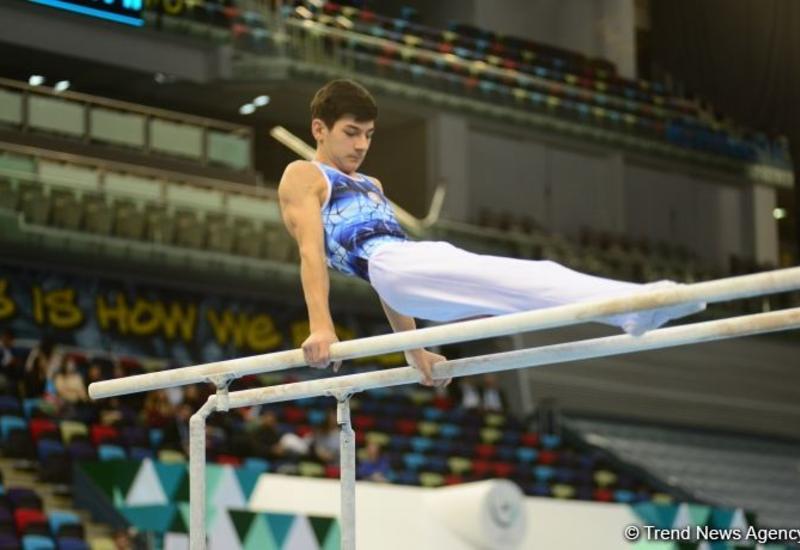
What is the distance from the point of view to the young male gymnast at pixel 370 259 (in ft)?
15.8

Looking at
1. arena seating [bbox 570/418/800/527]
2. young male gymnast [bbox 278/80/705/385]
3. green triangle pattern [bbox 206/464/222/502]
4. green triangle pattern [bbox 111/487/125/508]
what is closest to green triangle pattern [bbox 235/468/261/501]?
green triangle pattern [bbox 206/464/222/502]

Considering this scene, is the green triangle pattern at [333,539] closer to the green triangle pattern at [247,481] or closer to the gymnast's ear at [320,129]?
the green triangle pattern at [247,481]

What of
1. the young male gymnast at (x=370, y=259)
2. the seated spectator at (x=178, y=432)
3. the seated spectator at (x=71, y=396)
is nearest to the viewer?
the young male gymnast at (x=370, y=259)

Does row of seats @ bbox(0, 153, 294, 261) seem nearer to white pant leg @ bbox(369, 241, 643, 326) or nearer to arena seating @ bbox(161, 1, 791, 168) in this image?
arena seating @ bbox(161, 1, 791, 168)

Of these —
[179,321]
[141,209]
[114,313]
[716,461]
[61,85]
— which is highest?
[61,85]

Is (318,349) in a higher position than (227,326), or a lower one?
lower

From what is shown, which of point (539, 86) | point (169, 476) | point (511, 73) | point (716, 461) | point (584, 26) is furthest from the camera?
point (584, 26)

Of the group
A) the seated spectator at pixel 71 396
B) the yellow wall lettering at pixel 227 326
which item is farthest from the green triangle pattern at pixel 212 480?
the yellow wall lettering at pixel 227 326

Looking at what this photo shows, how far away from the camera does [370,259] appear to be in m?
5.18

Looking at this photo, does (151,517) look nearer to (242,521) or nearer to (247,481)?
(247,481)

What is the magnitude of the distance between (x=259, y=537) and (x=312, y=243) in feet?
12.6

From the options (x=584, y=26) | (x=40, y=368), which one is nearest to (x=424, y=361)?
(x=40, y=368)

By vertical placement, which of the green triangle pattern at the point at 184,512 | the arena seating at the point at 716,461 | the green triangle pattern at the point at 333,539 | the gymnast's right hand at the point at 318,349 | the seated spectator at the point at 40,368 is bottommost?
the gymnast's right hand at the point at 318,349

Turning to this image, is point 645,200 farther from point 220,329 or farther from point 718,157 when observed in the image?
point 220,329
